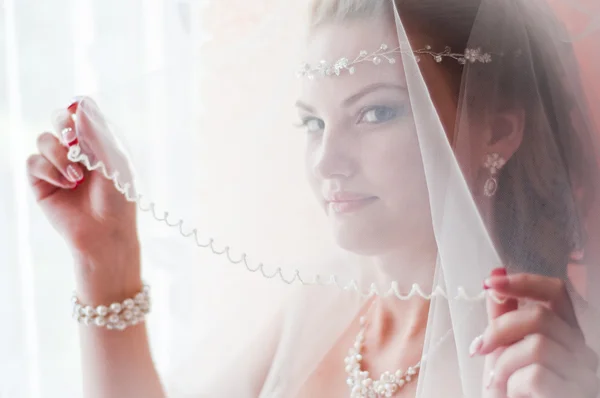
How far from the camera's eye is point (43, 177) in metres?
0.86

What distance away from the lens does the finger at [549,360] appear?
0.53 m

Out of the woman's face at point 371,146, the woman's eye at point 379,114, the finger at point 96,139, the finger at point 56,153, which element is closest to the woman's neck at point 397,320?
the woman's face at point 371,146

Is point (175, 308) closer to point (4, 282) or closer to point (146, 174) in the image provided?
point (146, 174)

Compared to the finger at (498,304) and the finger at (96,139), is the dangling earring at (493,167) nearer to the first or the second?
the finger at (498,304)

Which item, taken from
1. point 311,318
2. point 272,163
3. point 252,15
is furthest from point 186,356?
point 252,15

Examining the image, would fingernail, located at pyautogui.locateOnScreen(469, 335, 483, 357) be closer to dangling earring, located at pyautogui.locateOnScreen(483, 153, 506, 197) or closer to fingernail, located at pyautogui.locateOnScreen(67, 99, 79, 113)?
dangling earring, located at pyautogui.locateOnScreen(483, 153, 506, 197)

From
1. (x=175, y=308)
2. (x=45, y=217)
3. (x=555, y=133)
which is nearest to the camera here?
(x=555, y=133)

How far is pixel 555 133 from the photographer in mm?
584

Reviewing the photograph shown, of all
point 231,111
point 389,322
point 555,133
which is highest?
point 231,111

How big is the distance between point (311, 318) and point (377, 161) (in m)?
0.25

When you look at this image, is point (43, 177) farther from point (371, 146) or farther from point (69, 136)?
point (371, 146)

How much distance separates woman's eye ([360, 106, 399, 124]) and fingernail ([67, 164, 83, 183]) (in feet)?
1.46

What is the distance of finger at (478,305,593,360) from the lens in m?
0.54

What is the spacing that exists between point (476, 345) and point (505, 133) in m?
0.20
